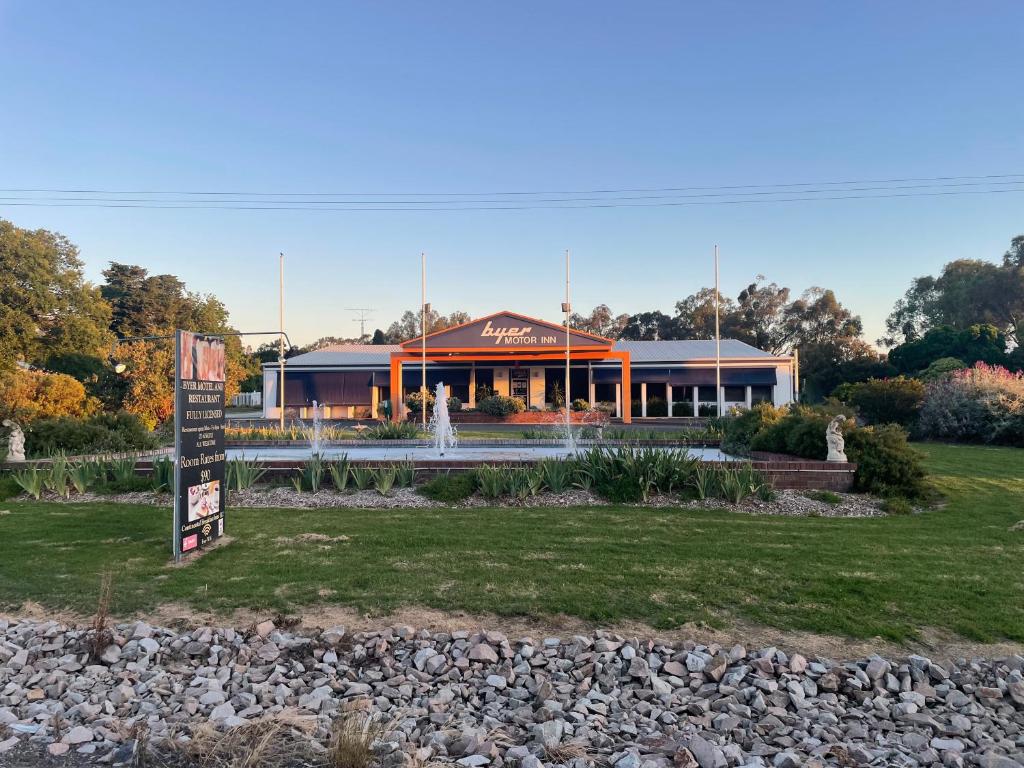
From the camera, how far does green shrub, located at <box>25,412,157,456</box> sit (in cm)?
1291

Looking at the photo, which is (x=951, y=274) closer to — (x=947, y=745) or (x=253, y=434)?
(x=253, y=434)

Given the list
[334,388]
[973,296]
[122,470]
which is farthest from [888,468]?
[973,296]

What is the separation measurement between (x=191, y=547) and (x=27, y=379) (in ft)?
50.9

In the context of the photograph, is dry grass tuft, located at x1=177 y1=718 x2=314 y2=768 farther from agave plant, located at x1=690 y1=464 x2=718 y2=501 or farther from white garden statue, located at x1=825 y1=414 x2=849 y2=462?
white garden statue, located at x1=825 y1=414 x2=849 y2=462

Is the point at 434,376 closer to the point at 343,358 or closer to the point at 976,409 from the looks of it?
the point at 343,358

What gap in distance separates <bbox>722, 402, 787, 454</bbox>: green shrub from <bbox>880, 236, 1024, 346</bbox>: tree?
35.4m

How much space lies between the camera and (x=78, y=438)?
13227 millimetres

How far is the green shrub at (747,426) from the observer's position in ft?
46.0

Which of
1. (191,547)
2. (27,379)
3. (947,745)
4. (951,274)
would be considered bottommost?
(947,745)

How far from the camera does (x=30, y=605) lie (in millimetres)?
5172

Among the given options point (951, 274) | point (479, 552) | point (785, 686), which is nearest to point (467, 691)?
point (785, 686)

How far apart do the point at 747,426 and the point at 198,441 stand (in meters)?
11.8

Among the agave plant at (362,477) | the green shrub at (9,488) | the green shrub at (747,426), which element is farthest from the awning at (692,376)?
the green shrub at (9,488)

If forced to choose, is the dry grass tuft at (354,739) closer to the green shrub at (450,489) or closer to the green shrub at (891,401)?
the green shrub at (450,489)
